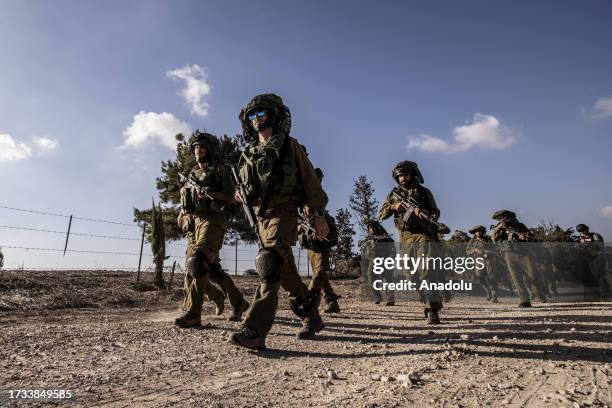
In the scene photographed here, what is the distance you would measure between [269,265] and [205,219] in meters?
2.19

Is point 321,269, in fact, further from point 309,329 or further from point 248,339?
point 248,339

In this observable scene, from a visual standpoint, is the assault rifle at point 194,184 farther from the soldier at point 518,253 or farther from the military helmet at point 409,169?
the soldier at point 518,253

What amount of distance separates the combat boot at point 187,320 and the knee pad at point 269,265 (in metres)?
1.91

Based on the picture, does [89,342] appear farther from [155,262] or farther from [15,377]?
[155,262]

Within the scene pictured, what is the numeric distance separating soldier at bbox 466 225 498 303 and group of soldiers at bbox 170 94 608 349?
257 inches

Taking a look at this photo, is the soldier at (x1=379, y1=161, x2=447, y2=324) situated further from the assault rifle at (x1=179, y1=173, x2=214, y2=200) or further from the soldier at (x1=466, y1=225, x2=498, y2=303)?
the soldier at (x1=466, y1=225, x2=498, y2=303)

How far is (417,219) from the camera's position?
6.07m

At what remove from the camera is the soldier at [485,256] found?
1177 cm

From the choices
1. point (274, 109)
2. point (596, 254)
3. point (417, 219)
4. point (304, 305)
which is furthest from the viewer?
point (596, 254)

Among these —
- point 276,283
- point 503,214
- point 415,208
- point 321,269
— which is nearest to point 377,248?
point 503,214

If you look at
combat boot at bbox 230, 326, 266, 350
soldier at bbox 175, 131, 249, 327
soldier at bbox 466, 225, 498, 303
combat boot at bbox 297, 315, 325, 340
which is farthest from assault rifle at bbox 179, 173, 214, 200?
soldier at bbox 466, 225, 498, 303

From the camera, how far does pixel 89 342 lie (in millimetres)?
3807

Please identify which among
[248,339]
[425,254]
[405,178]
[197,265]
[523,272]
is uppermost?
[405,178]

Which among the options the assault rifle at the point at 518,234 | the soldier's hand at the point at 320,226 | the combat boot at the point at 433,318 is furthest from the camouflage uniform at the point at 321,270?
the assault rifle at the point at 518,234
